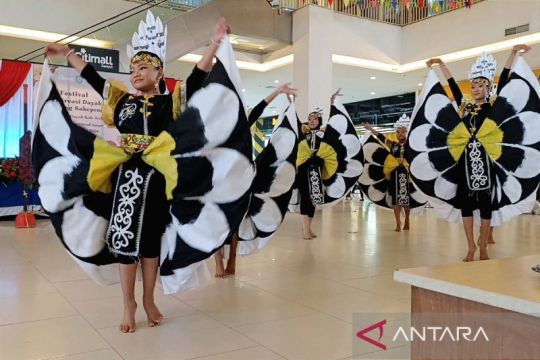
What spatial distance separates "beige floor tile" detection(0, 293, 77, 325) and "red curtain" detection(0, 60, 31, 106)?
578 cm

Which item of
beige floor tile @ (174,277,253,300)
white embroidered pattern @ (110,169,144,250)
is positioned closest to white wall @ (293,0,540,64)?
beige floor tile @ (174,277,253,300)

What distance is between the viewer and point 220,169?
225cm

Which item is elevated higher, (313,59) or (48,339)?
(313,59)

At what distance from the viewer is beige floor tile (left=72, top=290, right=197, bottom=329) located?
2518 mm

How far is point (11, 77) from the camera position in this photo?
776 centimetres

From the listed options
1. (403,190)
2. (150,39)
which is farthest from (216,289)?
(403,190)

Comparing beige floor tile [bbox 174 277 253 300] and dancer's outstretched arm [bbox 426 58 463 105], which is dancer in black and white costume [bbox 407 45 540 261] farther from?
beige floor tile [bbox 174 277 253 300]

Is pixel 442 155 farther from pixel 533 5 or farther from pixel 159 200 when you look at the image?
pixel 533 5

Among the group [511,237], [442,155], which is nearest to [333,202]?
[442,155]

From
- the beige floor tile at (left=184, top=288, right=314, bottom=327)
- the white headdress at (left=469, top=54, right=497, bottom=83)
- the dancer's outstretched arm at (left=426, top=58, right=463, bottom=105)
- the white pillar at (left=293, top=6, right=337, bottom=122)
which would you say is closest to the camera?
the beige floor tile at (left=184, top=288, right=314, bottom=327)

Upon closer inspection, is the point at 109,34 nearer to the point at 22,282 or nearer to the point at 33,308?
the point at 22,282

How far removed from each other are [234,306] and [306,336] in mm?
605

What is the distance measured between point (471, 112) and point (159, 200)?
2775 millimetres

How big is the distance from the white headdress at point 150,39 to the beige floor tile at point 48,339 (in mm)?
1334
